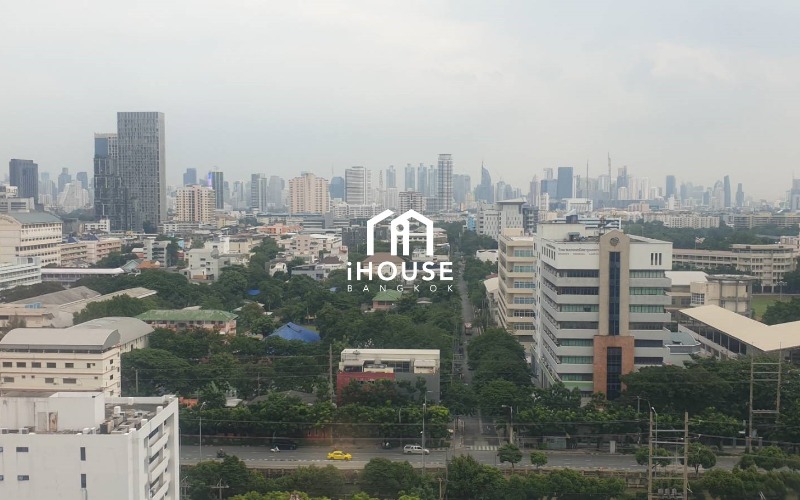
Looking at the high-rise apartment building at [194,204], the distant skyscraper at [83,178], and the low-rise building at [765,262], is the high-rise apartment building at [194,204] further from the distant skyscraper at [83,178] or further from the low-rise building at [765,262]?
the distant skyscraper at [83,178]

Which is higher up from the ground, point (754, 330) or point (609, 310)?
point (609, 310)

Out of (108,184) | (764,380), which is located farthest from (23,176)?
(764,380)

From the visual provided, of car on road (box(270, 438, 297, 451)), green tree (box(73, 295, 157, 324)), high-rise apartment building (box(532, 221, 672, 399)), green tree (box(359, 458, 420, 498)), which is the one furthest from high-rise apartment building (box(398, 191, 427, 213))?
green tree (box(359, 458, 420, 498))

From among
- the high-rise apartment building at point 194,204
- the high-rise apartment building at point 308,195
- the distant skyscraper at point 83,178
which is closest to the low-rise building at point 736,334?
the high-rise apartment building at point 194,204

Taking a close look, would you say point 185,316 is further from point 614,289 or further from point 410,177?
point 410,177

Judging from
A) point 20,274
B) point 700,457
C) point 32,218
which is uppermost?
point 32,218

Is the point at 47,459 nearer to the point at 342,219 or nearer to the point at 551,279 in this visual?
the point at 551,279
